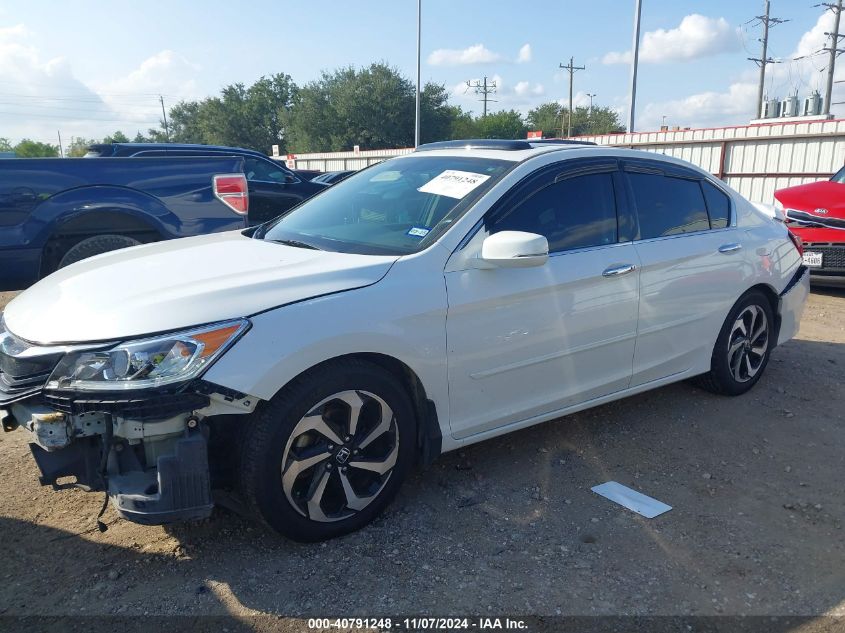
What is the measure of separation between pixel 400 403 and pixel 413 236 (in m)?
0.82

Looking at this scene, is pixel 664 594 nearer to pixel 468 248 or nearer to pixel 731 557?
pixel 731 557

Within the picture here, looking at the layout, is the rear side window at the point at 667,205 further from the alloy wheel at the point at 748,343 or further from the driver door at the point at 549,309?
the alloy wheel at the point at 748,343

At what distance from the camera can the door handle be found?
12.0ft

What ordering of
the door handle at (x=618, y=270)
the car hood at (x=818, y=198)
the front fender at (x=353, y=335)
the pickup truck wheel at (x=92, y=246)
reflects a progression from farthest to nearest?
the car hood at (x=818, y=198) < the pickup truck wheel at (x=92, y=246) < the door handle at (x=618, y=270) < the front fender at (x=353, y=335)

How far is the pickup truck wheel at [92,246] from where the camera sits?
5.47 m

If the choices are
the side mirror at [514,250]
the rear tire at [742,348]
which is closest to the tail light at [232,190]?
the side mirror at [514,250]

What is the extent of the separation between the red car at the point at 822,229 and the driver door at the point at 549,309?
5.19 m

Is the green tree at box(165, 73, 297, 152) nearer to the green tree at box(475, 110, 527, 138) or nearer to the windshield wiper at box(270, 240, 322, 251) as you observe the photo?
the green tree at box(475, 110, 527, 138)

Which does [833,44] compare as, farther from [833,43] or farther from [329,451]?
[329,451]

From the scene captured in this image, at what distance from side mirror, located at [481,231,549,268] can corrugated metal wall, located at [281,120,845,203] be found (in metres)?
12.0

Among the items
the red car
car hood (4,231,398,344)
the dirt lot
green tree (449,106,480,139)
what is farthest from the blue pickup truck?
green tree (449,106,480,139)

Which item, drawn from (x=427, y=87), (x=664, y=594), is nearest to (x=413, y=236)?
(x=664, y=594)

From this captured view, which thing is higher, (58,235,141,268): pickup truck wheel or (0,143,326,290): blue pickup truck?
(0,143,326,290): blue pickup truck

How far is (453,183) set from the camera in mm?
3535
